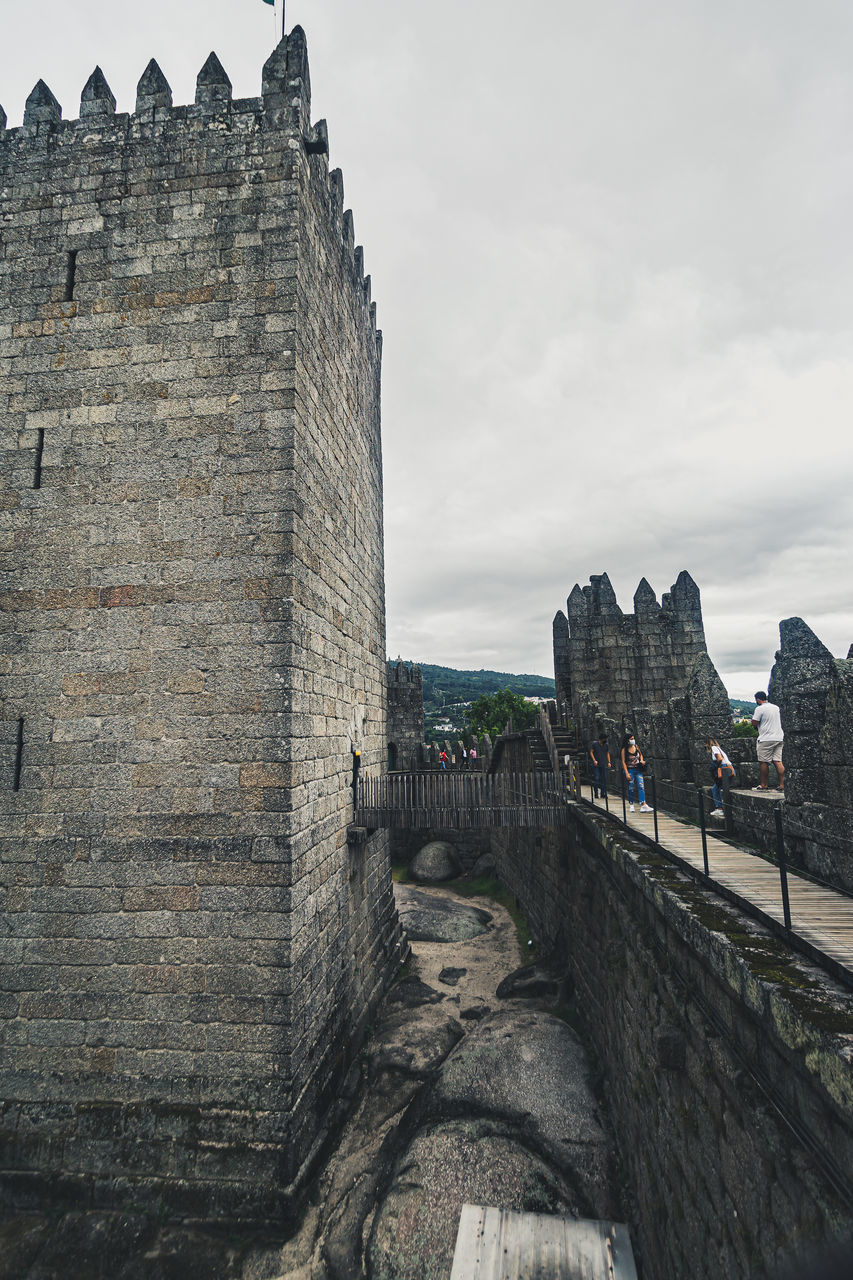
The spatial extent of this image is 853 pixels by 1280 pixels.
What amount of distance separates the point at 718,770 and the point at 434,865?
46.5 ft

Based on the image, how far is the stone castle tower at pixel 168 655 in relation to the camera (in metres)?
5.65

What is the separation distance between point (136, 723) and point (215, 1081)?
11.8ft

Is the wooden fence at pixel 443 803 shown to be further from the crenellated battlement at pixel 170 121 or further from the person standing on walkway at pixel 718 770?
the crenellated battlement at pixel 170 121

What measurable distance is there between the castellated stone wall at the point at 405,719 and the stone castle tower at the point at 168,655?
15510 mm

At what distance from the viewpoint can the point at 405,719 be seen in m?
23.6

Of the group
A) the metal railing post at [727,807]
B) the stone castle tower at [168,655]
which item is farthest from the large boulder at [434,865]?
the metal railing post at [727,807]

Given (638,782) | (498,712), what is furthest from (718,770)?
(498,712)

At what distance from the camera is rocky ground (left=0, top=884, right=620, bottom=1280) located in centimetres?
511

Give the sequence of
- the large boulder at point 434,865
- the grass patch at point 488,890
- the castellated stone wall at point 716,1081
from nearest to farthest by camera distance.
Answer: the castellated stone wall at point 716,1081
the grass patch at point 488,890
the large boulder at point 434,865

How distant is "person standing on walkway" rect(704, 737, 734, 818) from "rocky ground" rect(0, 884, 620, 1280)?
3.68 m

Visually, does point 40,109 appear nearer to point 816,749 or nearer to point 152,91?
point 152,91

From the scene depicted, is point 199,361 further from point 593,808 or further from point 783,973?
point 593,808

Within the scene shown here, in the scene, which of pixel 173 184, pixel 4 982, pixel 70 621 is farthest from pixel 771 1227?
pixel 173 184

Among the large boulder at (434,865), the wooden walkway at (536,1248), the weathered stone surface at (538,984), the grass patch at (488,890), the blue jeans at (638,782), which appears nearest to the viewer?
the wooden walkway at (536,1248)
